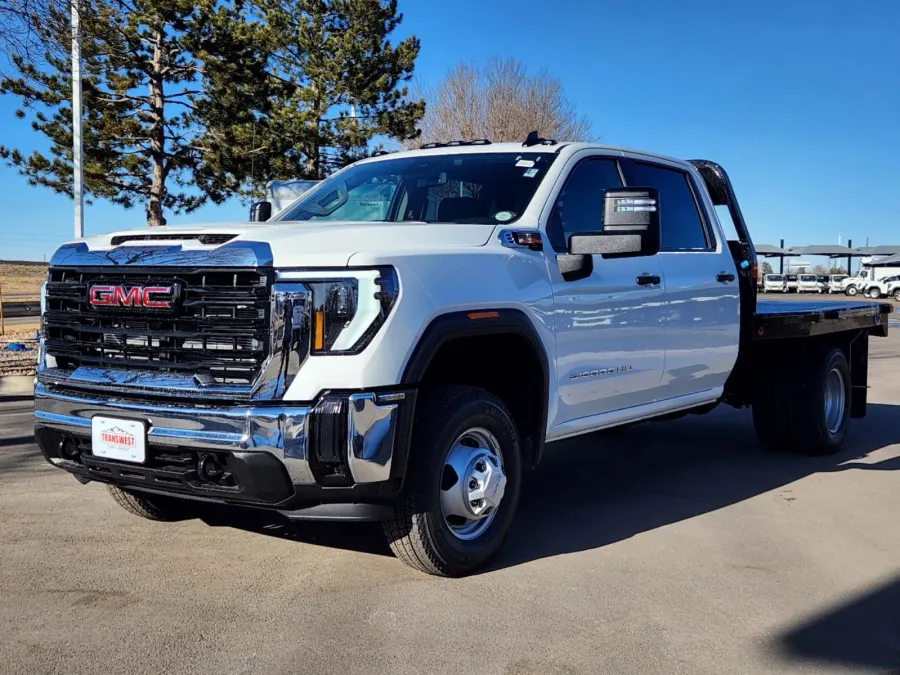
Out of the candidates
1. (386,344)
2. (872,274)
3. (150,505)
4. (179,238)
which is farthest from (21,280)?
(386,344)

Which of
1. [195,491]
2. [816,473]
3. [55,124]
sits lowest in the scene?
[816,473]

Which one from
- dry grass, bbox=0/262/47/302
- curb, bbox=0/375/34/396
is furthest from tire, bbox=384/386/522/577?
dry grass, bbox=0/262/47/302

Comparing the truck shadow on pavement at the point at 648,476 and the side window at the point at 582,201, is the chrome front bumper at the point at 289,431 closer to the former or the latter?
the truck shadow on pavement at the point at 648,476

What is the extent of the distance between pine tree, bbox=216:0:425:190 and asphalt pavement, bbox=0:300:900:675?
17.3 meters

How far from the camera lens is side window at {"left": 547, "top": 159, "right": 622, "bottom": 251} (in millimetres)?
4590

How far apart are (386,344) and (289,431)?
1.61ft

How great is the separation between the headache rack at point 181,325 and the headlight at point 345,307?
188 millimetres

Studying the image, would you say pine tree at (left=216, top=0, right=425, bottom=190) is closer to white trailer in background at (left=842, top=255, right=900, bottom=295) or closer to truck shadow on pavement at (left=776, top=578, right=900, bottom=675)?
truck shadow on pavement at (left=776, top=578, right=900, bottom=675)

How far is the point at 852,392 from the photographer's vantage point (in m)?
7.58

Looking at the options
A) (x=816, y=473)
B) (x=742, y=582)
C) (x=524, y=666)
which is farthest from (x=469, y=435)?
(x=816, y=473)

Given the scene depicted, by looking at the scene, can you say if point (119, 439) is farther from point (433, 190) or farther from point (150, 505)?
point (433, 190)

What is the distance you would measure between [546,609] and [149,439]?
5.74 ft

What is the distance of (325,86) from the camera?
24359 mm

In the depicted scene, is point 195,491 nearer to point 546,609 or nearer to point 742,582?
point 546,609
